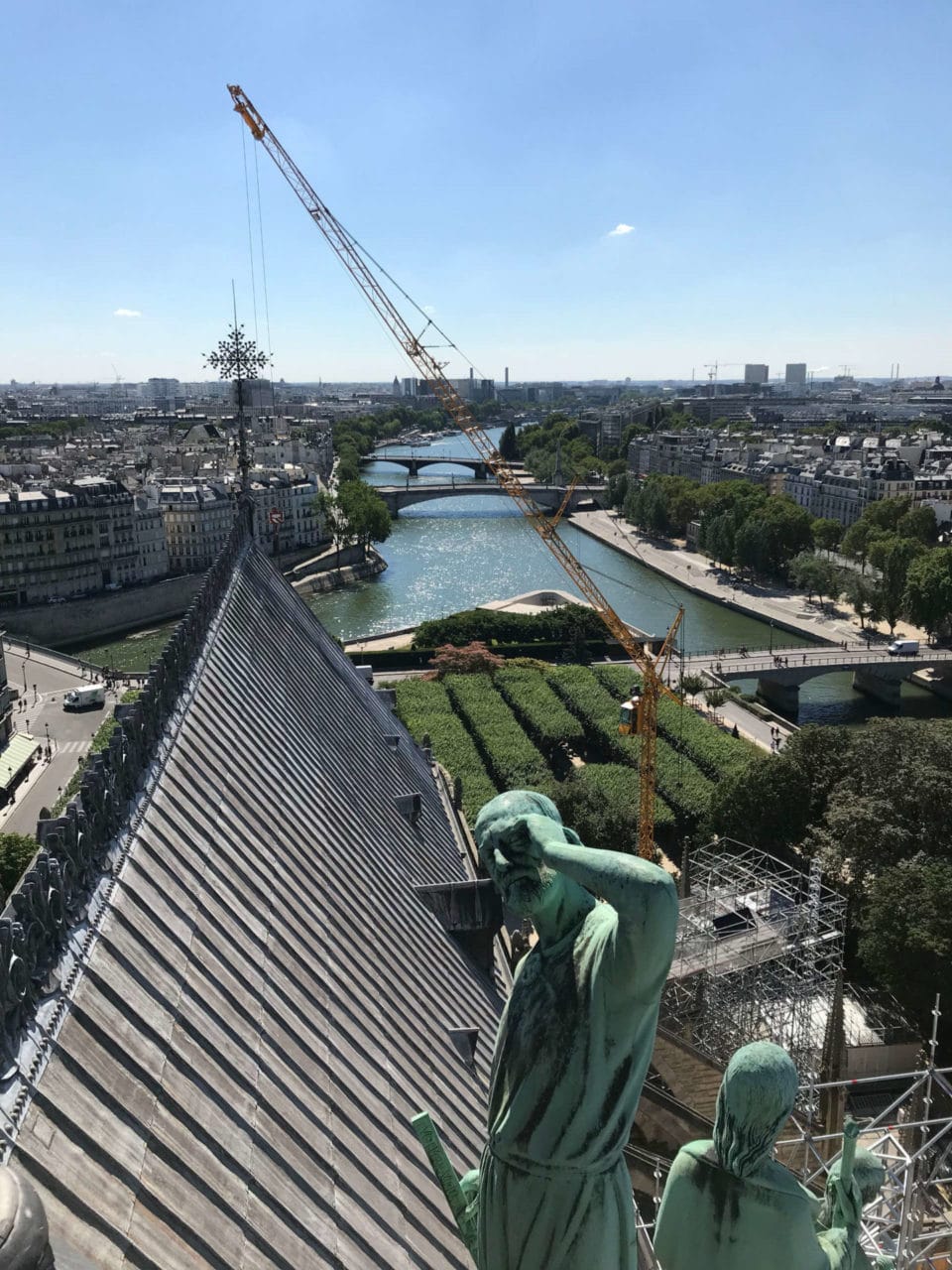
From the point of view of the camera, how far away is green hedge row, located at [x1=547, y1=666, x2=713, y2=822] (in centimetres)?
3753

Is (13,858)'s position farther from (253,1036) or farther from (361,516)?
(361,516)

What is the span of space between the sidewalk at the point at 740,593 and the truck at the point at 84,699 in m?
43.9

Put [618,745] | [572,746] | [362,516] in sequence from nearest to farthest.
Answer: [618,745] → [572,746] → [362,516]

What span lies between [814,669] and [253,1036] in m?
52.7

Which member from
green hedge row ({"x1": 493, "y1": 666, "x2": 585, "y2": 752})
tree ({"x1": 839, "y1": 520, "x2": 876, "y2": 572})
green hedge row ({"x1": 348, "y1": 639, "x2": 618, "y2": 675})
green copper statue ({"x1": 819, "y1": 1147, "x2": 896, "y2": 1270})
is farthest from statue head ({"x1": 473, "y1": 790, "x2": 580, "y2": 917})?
tree ({"x1": 839, "y1": 520, "x2": 876, "y2": 572})

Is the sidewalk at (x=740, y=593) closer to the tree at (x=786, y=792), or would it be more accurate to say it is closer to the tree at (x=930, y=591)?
the tree at (x=930, y=591)

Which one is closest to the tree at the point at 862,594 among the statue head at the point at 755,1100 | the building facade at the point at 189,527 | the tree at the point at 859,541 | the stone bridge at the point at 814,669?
the stone bridge at the point at 814,669

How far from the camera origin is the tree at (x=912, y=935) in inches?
925

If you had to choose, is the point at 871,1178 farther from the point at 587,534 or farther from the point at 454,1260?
the point at 587,534

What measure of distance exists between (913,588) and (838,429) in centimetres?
13147

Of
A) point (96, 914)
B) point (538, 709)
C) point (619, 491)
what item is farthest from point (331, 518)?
point (96, 914)

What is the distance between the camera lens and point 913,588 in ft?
213

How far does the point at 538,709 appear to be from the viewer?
4669 cm

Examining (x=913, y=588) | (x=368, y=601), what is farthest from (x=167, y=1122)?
(x=368, y=601)
